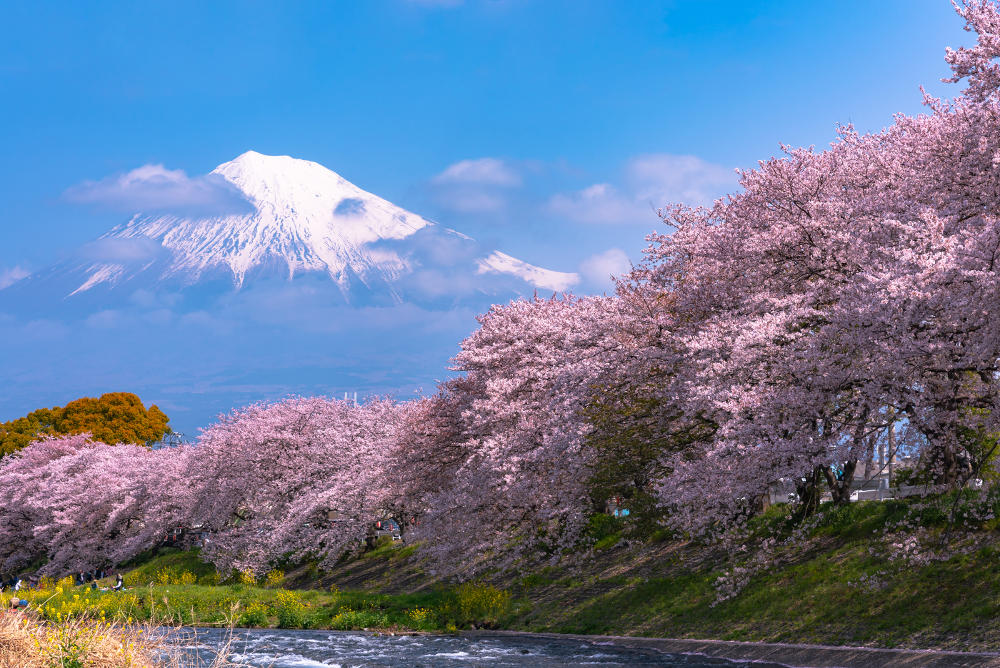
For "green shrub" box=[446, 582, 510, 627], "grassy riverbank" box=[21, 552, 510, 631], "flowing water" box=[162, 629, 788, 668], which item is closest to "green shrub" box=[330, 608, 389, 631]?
"grassy riverbank" box=[21, 552, 510, 631]

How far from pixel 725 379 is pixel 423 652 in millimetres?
12624

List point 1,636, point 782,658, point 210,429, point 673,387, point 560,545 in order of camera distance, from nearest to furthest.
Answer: point 1,636
point 782,658
point 673,387
point 560,545
point 210,429

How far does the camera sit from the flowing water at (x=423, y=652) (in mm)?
21969

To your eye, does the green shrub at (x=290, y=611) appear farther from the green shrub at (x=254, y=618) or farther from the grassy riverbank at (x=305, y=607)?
the green shrub at (x=254, y=618)

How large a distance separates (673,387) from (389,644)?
41.2 ft

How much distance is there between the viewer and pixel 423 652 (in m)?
25.4

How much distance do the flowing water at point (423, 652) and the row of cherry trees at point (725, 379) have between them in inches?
156

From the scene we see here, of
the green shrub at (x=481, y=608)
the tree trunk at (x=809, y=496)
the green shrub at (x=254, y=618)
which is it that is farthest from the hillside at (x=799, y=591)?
the green shrub at (x=254, y=618)

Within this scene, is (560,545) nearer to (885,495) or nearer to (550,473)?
(550,473)

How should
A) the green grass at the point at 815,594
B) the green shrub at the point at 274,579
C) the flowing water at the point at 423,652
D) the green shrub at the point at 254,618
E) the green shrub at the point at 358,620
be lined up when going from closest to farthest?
1. the green grass at the point at 815,594
2. the flowing water at the point at 423,652
3. the green shrub at the point at 358,620
4. the green shrub at the point at 254,618
5. the green shrub at the point at 274,579

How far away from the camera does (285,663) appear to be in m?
23.4

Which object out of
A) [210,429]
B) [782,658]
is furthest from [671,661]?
[210,429]

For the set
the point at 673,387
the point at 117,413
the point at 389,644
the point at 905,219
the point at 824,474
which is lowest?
the point at 389,644

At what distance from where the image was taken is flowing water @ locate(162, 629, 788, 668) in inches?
865
